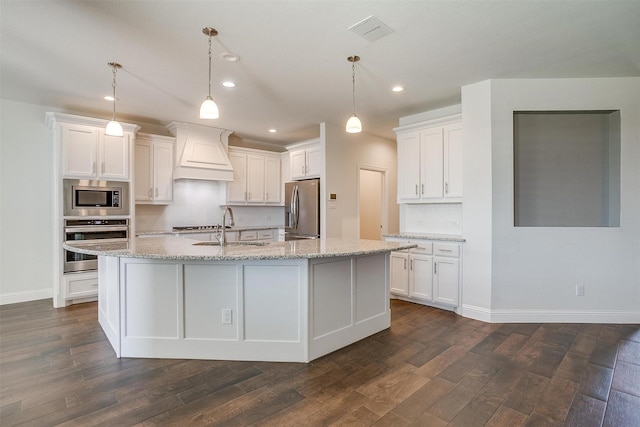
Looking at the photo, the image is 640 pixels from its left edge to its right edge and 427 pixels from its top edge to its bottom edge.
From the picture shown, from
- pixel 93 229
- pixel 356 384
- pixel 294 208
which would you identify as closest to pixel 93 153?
pixel 93 229

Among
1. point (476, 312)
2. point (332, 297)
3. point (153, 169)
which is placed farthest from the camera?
point (153, 169)

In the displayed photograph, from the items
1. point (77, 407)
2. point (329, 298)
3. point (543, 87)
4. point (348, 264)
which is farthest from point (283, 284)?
point (543, 87)

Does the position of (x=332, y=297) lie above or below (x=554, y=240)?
below

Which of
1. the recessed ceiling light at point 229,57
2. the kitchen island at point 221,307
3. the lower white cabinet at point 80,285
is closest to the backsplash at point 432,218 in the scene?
the kitchen island at point 221,307

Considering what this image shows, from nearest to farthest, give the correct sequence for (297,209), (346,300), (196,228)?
1. (346,300)
2. (196,228)
3. (297,209)

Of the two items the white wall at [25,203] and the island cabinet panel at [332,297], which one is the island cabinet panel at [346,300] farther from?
the white wall at [25,203]

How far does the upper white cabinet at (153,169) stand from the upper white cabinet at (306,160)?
80.6 inches

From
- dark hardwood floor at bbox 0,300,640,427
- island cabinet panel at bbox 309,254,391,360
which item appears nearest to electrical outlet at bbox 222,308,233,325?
dark hardwood floor at bbox 0,300,640,427

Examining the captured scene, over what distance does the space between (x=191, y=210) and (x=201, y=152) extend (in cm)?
106

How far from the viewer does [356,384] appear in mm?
2334

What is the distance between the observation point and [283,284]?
8.81 feet

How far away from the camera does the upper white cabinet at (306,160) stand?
5.61m

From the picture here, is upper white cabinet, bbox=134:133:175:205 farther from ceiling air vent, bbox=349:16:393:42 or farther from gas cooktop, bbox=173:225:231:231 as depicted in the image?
ceiling air vent, bbox=349:16:393:42

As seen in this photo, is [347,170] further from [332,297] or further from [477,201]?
[332,297]
